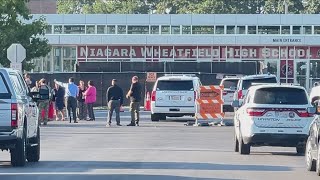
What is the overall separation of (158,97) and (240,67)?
19423 mm

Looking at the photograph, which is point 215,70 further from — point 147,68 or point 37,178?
point 37,178

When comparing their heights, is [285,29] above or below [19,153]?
above

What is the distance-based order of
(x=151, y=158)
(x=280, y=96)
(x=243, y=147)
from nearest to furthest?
(x=151, y=158)
(x=280, y=96)
(x=243, y=147)

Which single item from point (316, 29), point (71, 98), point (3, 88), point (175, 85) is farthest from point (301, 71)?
point (3, 88)

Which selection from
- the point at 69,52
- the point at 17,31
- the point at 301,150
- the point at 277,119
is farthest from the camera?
the point at 69,52

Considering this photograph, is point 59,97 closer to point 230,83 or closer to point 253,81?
point 253,81

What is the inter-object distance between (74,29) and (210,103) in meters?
36.4

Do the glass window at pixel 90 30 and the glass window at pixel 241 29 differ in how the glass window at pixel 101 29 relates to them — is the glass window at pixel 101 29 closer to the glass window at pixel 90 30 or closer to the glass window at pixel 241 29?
the glass window at pixel 90 30

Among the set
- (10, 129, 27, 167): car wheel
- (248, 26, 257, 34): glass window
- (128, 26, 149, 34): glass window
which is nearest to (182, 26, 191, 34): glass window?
(128, 26, 149, 34): glass window

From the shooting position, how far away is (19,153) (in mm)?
20469

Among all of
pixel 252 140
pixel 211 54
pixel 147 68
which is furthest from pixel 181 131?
pixel 211 54

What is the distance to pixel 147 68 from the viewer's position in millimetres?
60594

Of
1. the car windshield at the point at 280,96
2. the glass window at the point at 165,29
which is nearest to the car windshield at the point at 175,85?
the car windshield at the point at 280,96

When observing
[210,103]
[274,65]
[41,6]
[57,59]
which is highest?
[41,6]
